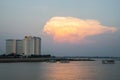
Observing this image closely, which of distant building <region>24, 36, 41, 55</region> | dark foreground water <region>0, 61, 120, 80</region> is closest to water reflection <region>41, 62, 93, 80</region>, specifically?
dark foreground water <region>0, 61, 120, 80</region>

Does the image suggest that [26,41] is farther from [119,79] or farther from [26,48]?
[119,79]

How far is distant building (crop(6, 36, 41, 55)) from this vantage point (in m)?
162

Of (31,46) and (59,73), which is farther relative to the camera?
(31,46)

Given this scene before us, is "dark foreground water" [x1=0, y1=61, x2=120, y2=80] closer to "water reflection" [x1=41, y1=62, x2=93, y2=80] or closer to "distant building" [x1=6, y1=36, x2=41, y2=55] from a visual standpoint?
"water reflection" [x1=41, y1=62, x2=93, y2=80]

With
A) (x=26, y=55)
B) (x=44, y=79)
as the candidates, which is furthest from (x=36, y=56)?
(x=44, y=79)

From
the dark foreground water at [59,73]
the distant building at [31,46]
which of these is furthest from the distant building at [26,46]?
the dark foreground water at [59,73]

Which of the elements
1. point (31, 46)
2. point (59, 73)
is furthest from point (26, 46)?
point (59, 73)

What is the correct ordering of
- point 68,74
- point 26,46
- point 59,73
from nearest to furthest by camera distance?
point 68,74
point 59,73
point 26,46

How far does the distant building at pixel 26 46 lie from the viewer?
162 metres

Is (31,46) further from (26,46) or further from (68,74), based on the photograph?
(68,74)

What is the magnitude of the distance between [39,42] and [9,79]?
438 feet

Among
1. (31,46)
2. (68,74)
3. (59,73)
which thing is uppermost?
(31,46)

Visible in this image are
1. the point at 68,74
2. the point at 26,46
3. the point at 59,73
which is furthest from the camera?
the point at 26,46

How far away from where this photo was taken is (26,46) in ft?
531
